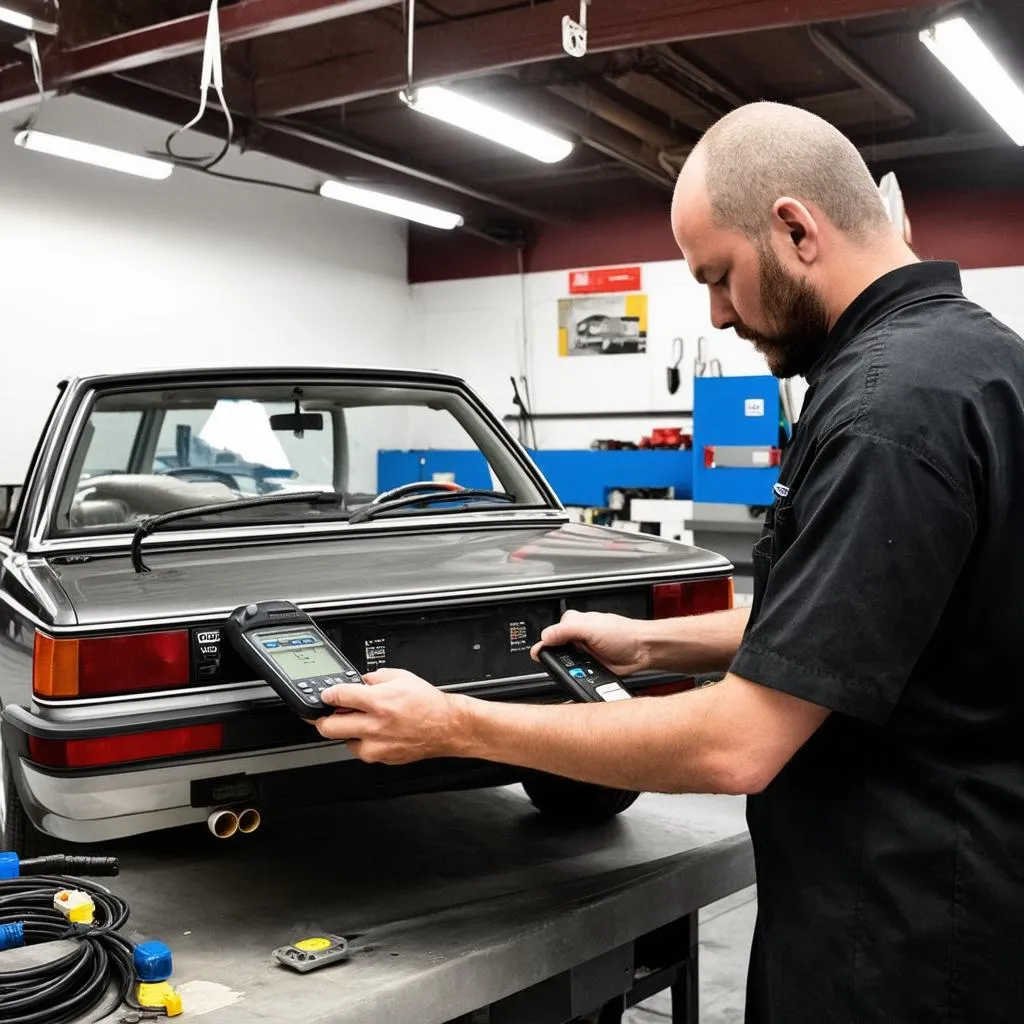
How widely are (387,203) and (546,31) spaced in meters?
3.70

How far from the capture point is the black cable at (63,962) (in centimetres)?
169

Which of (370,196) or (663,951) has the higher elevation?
(370,196)

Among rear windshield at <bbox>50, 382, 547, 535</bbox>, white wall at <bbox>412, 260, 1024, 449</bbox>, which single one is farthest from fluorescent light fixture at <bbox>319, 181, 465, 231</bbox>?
rear windshield at <bbox>50, 382, 547, 535</bbox>

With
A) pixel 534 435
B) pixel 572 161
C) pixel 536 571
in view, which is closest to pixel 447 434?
pixel 534 435

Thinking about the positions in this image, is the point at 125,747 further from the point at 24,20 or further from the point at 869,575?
the point at 24,20

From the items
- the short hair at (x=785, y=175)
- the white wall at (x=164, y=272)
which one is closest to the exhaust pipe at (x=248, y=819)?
the short hair at (x=785, y=175)

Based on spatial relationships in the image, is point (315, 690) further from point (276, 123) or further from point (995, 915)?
point (276, 123)

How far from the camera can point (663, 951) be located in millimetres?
2592

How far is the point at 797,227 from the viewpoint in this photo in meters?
1.47

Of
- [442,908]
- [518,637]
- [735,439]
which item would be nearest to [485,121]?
[735,439]

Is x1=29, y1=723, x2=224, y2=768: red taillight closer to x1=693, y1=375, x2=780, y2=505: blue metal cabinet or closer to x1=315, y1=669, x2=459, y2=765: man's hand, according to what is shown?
x1=315, y1=669, x2=459, y2=765: man's hand

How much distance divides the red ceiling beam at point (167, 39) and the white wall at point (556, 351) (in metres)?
5.00

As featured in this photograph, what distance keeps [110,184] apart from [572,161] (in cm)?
425

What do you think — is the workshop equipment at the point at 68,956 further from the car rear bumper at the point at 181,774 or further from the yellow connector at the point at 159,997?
the car rear bumper at the point at 181,774
